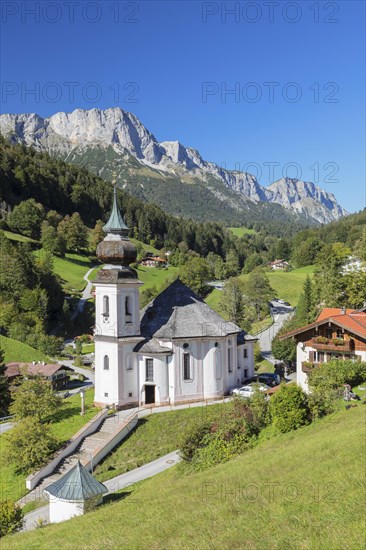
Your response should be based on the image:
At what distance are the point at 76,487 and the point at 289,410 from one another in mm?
11272

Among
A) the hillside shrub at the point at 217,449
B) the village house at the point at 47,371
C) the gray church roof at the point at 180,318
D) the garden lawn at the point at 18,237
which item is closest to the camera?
the hillside shrub at the point at 217,449

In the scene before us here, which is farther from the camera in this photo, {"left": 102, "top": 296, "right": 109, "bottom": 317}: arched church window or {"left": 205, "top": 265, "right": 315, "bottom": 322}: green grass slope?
{"left": 205, "top": 265, "right": 315, "bottom": 322}: green grass slope

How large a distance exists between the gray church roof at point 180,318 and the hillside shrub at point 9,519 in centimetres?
1860

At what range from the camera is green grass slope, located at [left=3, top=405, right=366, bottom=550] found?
492 inches

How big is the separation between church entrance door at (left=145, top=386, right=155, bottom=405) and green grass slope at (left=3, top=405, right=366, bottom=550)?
1551 centimetres

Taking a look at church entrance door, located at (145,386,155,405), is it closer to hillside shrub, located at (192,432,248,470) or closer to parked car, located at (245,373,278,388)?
parked car, located at (245,373,278,388)

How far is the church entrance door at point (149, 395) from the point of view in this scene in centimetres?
3734

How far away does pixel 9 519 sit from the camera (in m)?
19.6

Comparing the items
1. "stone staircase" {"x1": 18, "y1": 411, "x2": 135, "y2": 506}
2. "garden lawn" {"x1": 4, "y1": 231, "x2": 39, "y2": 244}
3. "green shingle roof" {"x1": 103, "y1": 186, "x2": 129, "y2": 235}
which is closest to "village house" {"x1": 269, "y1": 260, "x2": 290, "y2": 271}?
"garden lawn" {"x1": 4, "y1": 231, "x2": 39, "y2": 244}

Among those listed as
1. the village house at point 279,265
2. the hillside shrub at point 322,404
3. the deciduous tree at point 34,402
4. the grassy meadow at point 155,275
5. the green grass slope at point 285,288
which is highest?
the village house at point 279,265

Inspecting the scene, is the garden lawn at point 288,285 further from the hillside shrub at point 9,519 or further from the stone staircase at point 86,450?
the hillside shrub at point 9,519

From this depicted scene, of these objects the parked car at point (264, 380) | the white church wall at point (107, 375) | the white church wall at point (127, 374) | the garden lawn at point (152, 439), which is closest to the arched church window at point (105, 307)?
the white church wall at point (107, 375)

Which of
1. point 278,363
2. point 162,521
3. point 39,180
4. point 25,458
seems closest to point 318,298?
point 278,363

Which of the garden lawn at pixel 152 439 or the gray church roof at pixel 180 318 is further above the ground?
the gray church roof at pixel 180 318
